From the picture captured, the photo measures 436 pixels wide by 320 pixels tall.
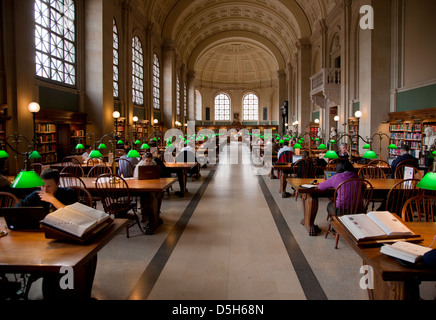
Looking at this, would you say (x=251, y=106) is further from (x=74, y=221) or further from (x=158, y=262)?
(x=74, y=221)

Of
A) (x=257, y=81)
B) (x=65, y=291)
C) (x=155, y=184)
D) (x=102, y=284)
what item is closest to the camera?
(x=65, y=291)

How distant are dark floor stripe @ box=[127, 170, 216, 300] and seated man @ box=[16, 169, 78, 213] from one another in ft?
3.71

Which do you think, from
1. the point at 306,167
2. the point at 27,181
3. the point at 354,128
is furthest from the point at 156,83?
the point at 27,181

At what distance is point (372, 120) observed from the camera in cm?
1189

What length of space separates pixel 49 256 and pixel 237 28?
103 feet

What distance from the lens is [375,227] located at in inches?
99.7

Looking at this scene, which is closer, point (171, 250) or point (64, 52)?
point (171, 250)

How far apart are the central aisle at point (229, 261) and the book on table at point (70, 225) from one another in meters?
1.03

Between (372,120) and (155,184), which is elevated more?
(372,120)

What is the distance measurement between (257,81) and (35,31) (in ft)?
105

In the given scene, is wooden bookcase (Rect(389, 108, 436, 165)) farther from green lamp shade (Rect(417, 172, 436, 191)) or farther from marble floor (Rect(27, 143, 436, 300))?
green lamp shade (Rect(417, 172, 436, 191))

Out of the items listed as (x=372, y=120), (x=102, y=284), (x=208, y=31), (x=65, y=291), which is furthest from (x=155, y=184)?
(x=208, y=31)
